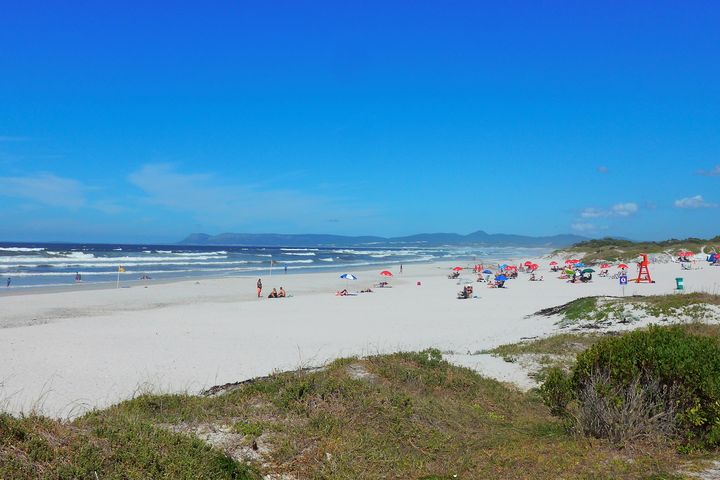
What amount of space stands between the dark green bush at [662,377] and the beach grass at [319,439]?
15.8 inches

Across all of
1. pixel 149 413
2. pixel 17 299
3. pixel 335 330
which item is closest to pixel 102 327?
pixel 335 330

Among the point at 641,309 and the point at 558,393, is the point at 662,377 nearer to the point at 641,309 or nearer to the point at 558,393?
the point at 558,393

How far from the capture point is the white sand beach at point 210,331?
11.8 meters

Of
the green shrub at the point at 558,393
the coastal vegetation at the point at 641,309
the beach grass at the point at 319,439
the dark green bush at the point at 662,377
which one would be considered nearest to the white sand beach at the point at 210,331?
the coastal vegetation at the point at 641,309

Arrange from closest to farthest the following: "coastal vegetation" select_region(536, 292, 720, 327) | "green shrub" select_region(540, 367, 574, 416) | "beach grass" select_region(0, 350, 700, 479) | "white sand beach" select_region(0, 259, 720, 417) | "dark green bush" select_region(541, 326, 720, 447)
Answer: "beach grass" select_region(0, 350, 700, 479), "dark green bush" select_region(541, 326, 720, 447), "green shrub" select_region(540, 367, 574, 416), "white sand beach" select_region(0, 259, 720, 417), "coastal vegetation" select_region(536, 292, 720, 327)

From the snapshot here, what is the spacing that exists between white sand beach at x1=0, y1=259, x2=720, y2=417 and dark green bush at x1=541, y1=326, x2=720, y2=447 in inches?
171

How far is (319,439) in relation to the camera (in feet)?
18.1

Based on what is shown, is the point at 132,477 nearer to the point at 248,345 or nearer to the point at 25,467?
the point at 25,467

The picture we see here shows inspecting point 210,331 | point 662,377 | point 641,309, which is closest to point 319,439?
point 662,377

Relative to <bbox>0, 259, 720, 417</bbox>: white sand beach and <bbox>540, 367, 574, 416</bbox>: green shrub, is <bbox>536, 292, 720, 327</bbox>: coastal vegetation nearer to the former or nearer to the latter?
<bbox>0, 259, 720, 417</bbox>: white sand beach

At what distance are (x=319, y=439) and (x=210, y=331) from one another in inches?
561

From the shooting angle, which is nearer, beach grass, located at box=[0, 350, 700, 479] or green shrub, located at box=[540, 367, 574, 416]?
beach grass, located at box=[0, 350, 700, 479]

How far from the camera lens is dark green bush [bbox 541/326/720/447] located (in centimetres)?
542

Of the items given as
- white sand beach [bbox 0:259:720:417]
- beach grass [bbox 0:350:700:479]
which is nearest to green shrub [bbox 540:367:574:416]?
beach grass [bbox 0:350:700:479]
